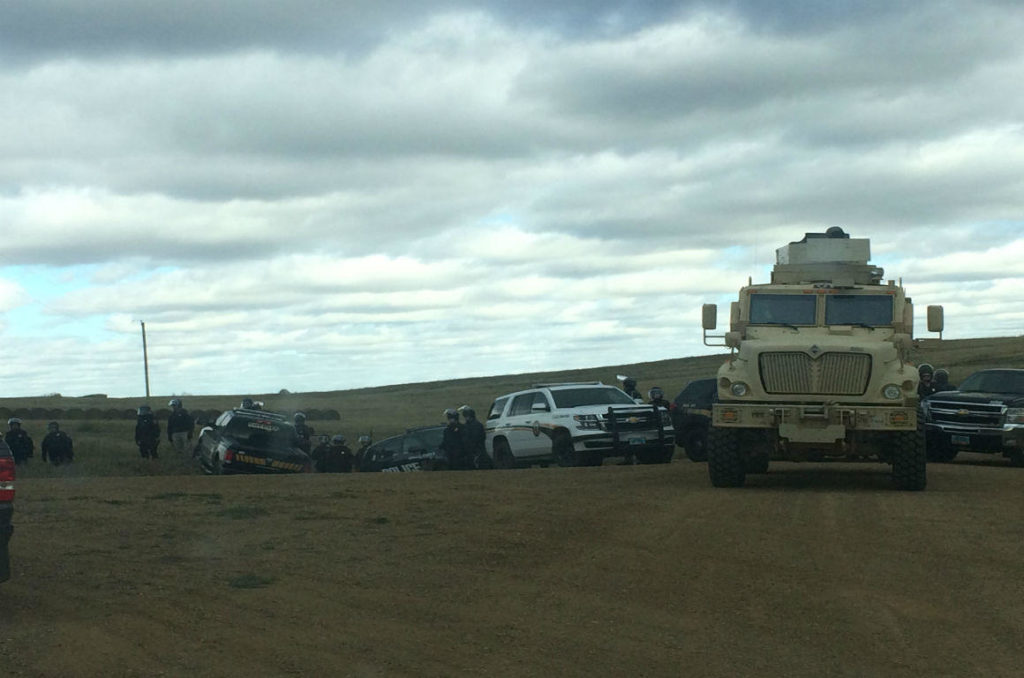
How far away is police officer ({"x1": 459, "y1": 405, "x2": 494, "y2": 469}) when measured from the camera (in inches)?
998

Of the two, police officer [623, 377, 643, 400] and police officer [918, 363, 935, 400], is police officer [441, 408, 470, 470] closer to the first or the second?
police officer [623, 377, 643, 400]

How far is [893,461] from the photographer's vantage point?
1717cm

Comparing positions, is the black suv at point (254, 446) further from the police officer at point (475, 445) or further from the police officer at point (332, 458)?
the police officer at point (475, 445)

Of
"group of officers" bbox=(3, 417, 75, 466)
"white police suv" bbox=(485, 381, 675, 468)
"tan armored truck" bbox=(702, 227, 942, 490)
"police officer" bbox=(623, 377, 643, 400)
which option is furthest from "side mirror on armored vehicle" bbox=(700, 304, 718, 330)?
"group of officers" bbox=(3, 417, 75, 466)

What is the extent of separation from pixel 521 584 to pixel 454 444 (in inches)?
592

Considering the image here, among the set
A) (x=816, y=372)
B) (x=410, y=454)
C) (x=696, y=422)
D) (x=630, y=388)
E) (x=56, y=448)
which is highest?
(x=816, y=372)

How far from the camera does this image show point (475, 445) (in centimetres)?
2538

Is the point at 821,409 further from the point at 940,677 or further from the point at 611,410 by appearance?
the point at 940,677

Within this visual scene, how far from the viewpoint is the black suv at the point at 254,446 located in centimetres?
2531

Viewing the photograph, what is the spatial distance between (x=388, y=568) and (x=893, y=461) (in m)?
8.65

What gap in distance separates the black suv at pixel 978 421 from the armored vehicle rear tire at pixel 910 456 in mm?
6469

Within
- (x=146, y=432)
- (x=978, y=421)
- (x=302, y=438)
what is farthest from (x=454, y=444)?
(x=978, y=421)

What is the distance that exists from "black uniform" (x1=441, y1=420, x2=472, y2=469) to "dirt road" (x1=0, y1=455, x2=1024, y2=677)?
792 cm

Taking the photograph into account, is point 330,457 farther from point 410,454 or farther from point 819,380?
point 819,380
